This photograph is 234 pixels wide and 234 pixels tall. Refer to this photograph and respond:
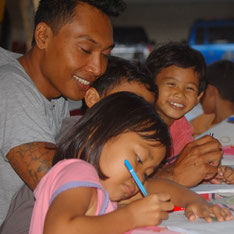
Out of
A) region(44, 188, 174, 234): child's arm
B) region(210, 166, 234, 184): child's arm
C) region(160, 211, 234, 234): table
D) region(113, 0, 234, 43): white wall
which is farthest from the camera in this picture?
region(113, 0, 234, 43): white wall

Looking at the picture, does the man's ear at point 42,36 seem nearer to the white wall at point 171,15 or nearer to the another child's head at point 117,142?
the another child's head at point 117,142

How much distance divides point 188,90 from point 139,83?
2.02ft

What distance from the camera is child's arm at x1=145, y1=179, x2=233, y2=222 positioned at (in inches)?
43.8

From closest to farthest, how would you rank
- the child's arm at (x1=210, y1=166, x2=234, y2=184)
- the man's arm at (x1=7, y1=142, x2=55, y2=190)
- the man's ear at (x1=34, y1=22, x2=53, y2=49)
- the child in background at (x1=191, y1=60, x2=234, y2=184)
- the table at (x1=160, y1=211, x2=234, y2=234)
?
the table at (x1=160, y1=211, x2=234, y2=234) < the man's arm at (x1=7, y1=142, x2=55, y2=190) < the child's arm at (x1=210, y1=166, x2=234, y2=184) < the man's ear at (x1=34, y1=22, x2=53, y2=49) < the child in background at (x1=191, y1=60, x2=234, y2=184)

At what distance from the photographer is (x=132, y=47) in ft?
36.8

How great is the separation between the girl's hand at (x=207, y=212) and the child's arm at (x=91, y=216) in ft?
0.41

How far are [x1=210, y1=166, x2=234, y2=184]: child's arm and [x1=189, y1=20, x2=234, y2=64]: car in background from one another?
8323 millimetres

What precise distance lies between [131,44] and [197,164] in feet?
33.3

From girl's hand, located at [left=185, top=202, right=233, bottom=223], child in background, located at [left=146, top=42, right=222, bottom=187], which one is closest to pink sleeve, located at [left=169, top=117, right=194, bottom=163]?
child in background, located at [left=146, top=42, right=222, bottom=187]

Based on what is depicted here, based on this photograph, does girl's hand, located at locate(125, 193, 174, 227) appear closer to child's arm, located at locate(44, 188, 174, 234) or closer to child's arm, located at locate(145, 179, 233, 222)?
child's arm, located at locate(44, 188, 174, 234)

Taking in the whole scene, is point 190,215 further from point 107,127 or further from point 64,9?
point 64,9

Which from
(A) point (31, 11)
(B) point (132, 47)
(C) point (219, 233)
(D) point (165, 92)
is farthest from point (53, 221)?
Result: (B) point (132, 47)

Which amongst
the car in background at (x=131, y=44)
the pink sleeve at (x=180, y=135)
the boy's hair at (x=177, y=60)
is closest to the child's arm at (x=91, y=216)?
the pink sleeve at (x=180, y=135)

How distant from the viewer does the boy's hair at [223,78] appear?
127 inches
